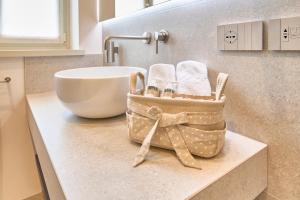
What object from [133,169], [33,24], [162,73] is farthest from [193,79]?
[33,24]

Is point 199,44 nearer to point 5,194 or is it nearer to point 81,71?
point 81,71

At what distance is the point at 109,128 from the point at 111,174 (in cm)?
31

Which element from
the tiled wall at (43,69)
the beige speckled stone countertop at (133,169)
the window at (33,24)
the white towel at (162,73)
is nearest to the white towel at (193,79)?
the white towel at (162,73)

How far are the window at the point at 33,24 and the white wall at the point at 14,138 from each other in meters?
0.26

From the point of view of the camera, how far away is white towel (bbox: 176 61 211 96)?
75 cm

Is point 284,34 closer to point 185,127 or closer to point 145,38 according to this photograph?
point 185,127

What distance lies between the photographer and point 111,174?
0.50m

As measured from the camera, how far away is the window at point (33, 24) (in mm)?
1418

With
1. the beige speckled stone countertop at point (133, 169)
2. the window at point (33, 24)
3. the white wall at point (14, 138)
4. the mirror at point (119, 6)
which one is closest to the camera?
the beige speckled stone countertop at point (133, 169)

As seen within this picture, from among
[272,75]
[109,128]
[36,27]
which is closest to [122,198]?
[109,128]

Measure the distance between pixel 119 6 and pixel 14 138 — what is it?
0.95 m

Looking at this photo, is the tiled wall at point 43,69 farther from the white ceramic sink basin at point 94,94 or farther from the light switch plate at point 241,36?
the light switch plate at point 241,36

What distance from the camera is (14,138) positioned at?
132cm

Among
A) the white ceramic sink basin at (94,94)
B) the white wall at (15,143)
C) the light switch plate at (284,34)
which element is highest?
the light switch plate at (284,34)
